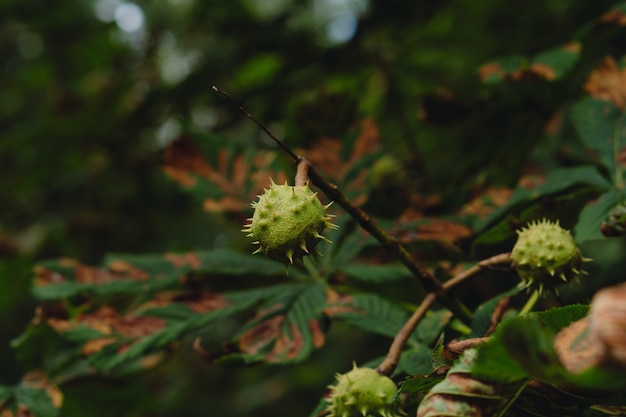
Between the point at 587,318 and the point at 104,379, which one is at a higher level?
the point at 104,379

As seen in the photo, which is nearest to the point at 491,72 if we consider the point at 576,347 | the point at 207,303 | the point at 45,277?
the point at 207,303

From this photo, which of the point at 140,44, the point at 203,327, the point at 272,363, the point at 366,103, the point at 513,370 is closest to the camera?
the point at 513,370

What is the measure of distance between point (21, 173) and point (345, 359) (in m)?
1.70

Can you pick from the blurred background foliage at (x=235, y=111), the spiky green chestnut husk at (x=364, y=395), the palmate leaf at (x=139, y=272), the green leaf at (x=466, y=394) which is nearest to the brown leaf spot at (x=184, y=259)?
the palmate leaf at (x=139, y=272)

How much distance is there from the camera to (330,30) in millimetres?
3025

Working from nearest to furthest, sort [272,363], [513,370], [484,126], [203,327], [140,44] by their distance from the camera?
[513,370] < [272,363] < [203,327] < [484,126] < [140,44]

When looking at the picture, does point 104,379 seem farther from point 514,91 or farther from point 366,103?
point 366,103

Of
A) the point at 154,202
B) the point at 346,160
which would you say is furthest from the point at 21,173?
the point at 346,160

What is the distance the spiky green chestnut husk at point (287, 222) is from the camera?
951mm

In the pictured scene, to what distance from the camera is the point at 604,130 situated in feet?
4.88

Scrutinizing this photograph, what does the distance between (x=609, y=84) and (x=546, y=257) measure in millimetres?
750

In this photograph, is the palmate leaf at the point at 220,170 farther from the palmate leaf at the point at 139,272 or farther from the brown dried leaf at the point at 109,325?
the brown dried leaf at the point at 109,325

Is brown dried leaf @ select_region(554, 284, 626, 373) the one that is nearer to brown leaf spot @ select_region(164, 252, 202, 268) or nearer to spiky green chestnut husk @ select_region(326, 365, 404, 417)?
spiky green chestnut husk @ select_region(326, 365, 404, 417)

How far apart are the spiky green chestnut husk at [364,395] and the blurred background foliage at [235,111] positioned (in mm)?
808
